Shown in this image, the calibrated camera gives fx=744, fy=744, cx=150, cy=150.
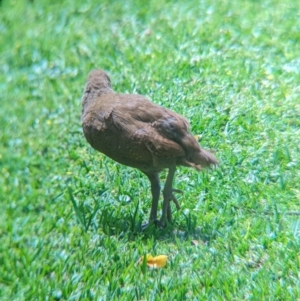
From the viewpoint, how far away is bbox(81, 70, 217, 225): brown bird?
5.72 metres

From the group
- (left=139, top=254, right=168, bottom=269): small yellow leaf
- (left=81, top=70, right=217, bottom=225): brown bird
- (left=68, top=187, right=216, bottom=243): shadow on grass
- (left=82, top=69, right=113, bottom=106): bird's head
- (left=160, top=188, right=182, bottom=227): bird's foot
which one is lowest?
(left=139, top=254, right=168, bottom=269): small yellow leaf

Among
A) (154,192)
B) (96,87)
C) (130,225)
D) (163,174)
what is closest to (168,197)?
(154,192)

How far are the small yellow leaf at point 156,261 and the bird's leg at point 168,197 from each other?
403 mm

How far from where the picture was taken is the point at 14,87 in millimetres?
9492

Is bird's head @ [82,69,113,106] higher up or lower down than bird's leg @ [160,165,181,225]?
higher up

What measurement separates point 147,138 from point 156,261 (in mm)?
952

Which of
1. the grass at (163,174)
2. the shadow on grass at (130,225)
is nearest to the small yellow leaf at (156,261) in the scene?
the grass at (163,174)

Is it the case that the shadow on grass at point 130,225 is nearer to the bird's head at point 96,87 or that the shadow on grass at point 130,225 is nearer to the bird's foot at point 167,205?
the bird's foot at point 167,205

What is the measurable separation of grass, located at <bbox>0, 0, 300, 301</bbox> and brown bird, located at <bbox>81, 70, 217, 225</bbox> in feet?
1.66

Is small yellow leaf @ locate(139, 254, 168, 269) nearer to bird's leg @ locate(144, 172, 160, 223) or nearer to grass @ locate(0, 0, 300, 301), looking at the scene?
grass @ locate(0, 0, 300, 301)

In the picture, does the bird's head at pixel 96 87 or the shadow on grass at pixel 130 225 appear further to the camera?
the bird's head at pixel 96 87

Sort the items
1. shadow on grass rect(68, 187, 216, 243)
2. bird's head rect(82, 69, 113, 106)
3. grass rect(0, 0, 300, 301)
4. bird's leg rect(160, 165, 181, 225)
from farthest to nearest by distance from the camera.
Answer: bird's head rect(82, 69, 113, 106) < shadow on grass rect(68, 187, 216, 243) < bird's leg rect(160, 165, 181, 225) < grass rect(0, 0, 300, 301)

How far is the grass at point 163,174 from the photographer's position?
5668mm

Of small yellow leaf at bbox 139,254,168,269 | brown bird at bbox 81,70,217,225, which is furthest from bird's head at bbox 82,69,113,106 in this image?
small yellow leaf at bbox 139,254,168,269
